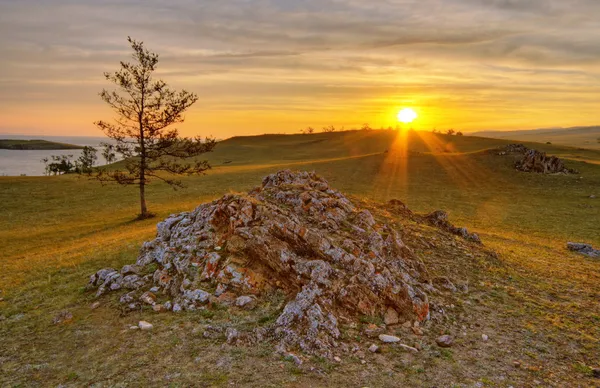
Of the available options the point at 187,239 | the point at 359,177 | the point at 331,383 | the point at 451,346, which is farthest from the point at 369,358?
the point at 359,177

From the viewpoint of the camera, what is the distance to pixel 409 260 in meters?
15.1

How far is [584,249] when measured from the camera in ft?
78.0

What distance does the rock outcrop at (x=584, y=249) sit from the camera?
2300 centimetres

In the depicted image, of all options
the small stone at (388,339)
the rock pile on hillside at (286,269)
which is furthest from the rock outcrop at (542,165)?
the small stone at (388,339)

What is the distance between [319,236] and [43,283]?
12.8 m

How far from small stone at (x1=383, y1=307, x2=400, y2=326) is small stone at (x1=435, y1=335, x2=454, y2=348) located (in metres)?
1.40

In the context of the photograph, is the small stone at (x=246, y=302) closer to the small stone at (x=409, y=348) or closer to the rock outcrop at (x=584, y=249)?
the small stone at (x=409, y=348)

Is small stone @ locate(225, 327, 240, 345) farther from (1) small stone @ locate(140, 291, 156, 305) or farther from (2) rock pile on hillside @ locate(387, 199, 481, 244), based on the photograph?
(2) rock pile on hillside @ locate(387, 199, 481, 244)

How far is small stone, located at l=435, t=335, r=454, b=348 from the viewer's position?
10516 mm

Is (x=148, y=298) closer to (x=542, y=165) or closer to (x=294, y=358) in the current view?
(x=294, y=358)

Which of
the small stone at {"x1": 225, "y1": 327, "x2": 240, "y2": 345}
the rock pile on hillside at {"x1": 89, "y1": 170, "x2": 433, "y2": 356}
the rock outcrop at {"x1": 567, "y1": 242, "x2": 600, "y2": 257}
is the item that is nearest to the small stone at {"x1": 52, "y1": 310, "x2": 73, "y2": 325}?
the rock pile on hillside at {"x1": 89, "y1": 170, "x2": 433, "y2": 356}

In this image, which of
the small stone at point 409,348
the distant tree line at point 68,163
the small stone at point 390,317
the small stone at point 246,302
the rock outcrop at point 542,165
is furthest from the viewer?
the distant tree line at point 68,163

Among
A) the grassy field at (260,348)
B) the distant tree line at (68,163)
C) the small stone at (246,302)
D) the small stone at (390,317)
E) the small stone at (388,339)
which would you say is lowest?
the grassy field at (260,348)

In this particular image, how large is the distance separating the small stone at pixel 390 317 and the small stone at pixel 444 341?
140 centimetres
